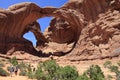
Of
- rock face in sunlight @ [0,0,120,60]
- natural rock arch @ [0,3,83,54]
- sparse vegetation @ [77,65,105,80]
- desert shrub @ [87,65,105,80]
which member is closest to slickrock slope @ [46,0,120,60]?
rock face in sunlight @ [0,0,120,60]

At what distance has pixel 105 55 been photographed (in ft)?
86.6

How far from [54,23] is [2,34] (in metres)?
→ 15.8

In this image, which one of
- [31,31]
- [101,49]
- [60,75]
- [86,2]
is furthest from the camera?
[31,31]

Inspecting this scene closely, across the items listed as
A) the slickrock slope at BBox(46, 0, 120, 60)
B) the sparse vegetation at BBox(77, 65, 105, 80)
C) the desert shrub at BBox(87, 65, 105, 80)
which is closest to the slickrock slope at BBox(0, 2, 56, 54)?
the slickrock slope at BBox(46, 0, 120, 60)

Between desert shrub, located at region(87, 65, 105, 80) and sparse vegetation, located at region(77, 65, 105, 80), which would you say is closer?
sparse vegetation, located at region(77, 65, 105, 80)

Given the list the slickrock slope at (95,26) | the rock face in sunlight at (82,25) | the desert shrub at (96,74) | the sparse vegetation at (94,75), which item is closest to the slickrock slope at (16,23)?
the rock face in sunlight at (82,25)

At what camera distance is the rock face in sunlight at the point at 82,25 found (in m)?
27.8

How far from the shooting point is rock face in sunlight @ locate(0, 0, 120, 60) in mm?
27756

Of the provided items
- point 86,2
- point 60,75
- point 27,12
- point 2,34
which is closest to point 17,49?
point 2,34

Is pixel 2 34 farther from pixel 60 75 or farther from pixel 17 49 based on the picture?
pixel 60 75

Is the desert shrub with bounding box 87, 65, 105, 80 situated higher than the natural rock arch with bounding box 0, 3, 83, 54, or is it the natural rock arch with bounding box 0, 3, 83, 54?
the natural rock arch with bounding box 0, 3, 83, 54

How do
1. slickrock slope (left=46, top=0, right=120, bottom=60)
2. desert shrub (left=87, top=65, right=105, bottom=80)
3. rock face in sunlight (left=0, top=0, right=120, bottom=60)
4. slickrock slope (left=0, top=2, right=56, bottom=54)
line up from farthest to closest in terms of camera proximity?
slickrock slope (left=0, top=2, right=56, bottom=54) → rock face in sunlight (left=0, top=0, right=120, bottom=60) → slickrock slope (left=46, top=0, right=120, bottom=60) → desert shrub (left=87, top=65, right=105, bottom=80)

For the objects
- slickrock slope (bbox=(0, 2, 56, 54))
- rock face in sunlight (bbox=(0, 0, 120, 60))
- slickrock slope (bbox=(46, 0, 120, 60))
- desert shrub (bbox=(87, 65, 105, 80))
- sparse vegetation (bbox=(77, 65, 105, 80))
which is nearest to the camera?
sparse vegetation (bbox=(77, 65, 105, 80))

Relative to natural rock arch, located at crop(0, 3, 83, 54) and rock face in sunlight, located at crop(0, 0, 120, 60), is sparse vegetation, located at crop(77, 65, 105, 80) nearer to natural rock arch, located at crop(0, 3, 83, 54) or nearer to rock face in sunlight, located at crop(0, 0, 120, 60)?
rock face in sunlight, located at crop(0, 0, 120, 60)
